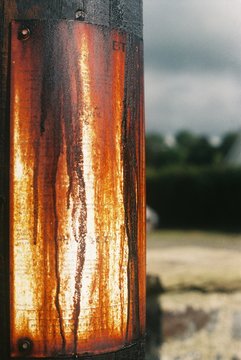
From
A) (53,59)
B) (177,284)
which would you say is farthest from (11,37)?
(177,284)

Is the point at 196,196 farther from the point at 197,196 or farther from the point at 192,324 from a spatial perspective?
the point at 192,324

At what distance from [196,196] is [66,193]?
1125cm

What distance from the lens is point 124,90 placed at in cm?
157

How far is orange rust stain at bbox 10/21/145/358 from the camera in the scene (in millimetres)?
1475

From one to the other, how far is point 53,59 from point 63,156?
241mm

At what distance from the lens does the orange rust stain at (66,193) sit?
1475mm

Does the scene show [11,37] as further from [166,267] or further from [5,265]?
[166,267]

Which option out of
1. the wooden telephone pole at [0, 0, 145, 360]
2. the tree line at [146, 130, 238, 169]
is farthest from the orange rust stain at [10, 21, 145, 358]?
the tree line at [146, 130, 238, 169]

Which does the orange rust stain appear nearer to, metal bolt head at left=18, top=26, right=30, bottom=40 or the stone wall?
metal bolt head at left=18, top=26, right=30, bottom=40

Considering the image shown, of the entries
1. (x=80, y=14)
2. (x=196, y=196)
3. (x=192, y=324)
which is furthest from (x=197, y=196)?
(x=80, y=14)

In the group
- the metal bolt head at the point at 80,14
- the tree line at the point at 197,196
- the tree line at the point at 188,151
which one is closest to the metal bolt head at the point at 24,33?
the metal bolt head at the point at 80,14

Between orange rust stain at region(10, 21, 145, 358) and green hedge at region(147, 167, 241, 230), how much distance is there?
866 centimetres

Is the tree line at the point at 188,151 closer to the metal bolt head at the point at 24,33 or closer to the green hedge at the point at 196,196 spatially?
the green hedge at the point at 196,196

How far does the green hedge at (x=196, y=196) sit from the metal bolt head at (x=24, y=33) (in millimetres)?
8765
